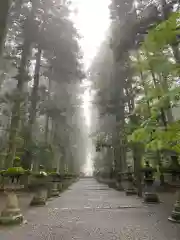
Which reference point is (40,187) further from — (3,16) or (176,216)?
(3,16)

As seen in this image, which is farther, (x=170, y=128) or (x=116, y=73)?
(x=116, y=73)

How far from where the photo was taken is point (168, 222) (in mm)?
4445

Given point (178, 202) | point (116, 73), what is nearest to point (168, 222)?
point (178, 202)

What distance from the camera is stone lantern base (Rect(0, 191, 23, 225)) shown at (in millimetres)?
4334

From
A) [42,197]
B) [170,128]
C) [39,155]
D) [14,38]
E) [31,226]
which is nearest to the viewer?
[170,128]

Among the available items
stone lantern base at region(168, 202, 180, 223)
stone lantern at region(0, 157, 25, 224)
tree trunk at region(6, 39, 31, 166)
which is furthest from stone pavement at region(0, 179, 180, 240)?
tree trunk at region(6, 39, 31, 166)

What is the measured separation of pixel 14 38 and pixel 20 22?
1583 millimetres

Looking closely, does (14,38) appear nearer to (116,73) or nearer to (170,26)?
(116,73)

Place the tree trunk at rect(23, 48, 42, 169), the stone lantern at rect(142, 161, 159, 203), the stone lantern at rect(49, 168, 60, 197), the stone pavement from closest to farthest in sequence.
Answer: the stone pavement
the stone lantern at rect(142, 161, 159, 203)
the stone lantern at rect(49, 168, 60, 197)
the tree trunk at rect(23, 48, 42, 169)

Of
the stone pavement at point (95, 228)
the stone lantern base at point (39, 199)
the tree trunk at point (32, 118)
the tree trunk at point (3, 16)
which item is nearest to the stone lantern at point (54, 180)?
the stone lantern base at point (39, 199)

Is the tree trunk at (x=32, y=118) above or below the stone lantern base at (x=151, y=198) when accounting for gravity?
above

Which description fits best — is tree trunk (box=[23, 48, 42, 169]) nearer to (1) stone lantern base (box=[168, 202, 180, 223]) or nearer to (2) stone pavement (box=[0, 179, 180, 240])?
(2) stone pavement (box=[0, 179, 180, 240])

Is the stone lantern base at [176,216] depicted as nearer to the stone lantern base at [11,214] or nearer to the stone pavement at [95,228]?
the stone pavement at [95,228]

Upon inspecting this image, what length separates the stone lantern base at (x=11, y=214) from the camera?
4.33 metres
